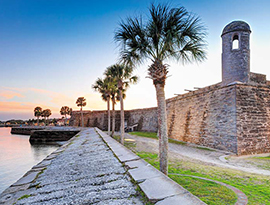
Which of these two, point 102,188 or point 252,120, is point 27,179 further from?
point 252,120

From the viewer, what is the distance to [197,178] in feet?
17.0

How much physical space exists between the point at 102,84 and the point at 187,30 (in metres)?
17.7

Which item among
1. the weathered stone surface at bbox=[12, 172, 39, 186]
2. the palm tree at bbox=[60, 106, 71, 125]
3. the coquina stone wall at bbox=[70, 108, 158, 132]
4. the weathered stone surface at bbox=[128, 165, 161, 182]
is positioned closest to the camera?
the weathered stone surface at bbox=[128, 165, 161, 182]

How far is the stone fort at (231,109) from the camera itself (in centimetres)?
1133

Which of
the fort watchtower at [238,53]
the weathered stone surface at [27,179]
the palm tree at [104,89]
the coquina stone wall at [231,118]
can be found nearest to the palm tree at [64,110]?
the palm tree at [104,89]

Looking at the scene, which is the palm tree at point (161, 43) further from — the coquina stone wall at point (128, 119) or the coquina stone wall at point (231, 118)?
the coquina stone wall at point (128, 119)

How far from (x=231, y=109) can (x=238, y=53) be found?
6.20 meters

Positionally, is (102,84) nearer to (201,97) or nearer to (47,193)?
(201,97)

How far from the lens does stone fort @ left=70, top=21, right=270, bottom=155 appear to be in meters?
11.3

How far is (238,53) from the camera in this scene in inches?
584

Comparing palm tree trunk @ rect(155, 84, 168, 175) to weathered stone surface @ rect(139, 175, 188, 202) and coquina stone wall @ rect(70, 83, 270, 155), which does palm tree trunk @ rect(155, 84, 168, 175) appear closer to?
weathered stone surface @ rect(139, 175, 188, 202)

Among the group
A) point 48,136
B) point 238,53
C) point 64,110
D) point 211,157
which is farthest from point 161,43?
point 64,110

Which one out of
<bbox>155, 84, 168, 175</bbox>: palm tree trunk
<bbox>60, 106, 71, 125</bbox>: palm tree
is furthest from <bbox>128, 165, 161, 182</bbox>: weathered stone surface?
<bbox>60, 106, 71, 125</bbox>: palm tree

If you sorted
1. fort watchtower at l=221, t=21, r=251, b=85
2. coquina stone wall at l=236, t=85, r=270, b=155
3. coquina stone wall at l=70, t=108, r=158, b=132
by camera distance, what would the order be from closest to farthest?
coquina stone wall at l=236, t=85, r=270, b=155 < fort watchtower at l=221, t=21, r=251, b=85 < coquina stone wall at l=70, t=108, r=158, b=132
